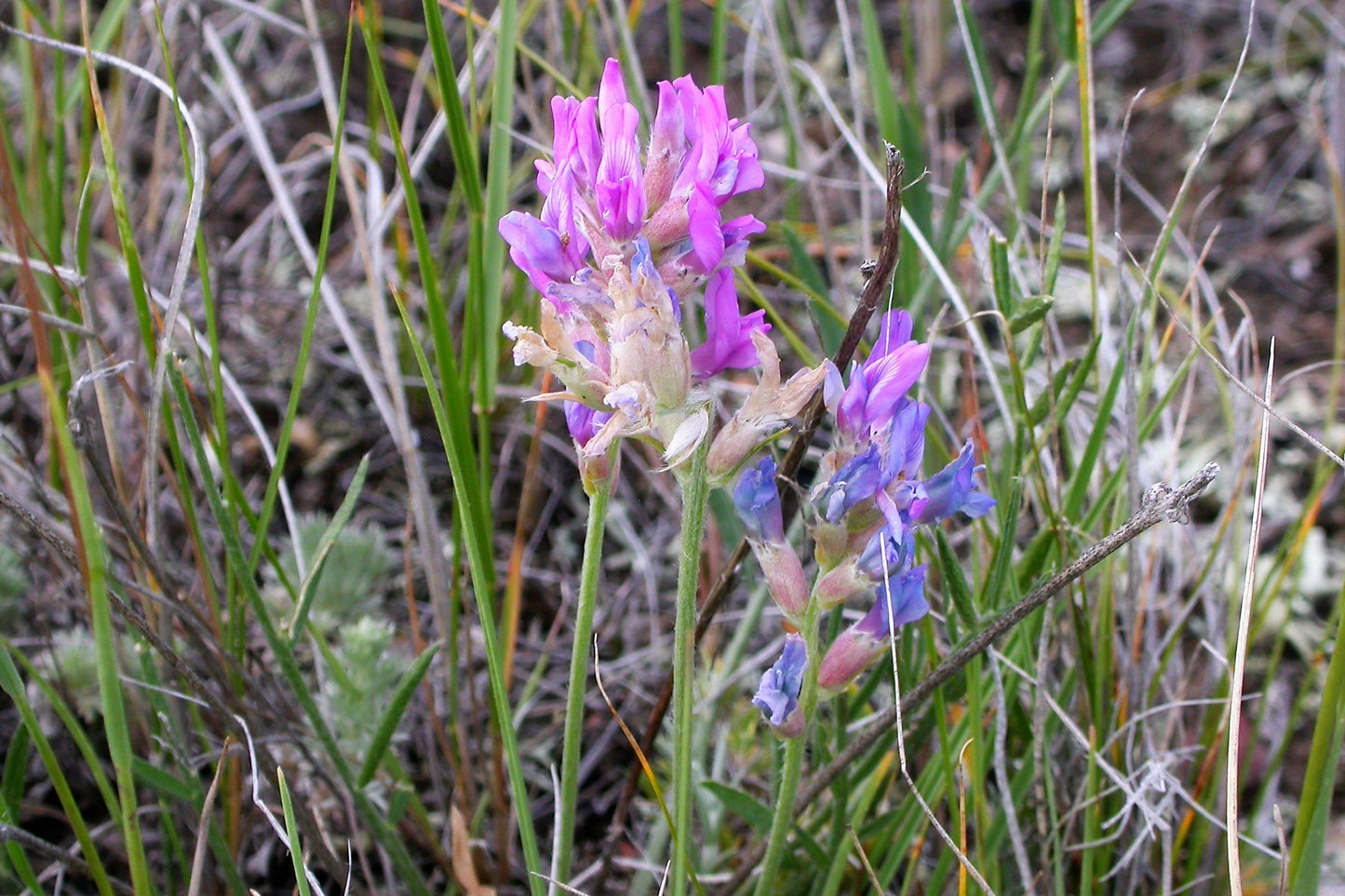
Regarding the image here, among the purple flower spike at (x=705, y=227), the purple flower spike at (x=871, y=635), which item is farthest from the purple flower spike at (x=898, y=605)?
the purple flower spike at (x=705, y=227)

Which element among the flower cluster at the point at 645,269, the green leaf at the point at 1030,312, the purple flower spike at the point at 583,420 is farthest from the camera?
the green leaf at the point at 1030,312

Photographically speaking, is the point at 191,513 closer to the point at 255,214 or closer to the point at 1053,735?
the point at 1053,735

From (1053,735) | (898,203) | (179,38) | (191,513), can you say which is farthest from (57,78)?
(1053,735)

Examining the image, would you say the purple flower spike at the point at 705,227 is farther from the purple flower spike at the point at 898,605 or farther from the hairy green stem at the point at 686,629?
the purple flower spike at the point at 898,605

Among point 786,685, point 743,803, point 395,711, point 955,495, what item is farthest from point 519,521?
point 955,495

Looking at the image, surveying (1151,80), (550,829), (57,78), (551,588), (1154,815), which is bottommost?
(550,829)

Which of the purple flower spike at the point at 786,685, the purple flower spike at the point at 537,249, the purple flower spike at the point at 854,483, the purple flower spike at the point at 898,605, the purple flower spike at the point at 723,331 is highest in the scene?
the purple flower spike at the point at 537,249
